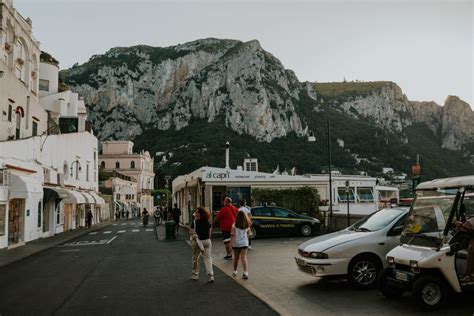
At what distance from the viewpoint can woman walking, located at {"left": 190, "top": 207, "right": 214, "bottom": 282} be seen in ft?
35.1

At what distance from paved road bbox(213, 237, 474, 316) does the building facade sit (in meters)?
90.9

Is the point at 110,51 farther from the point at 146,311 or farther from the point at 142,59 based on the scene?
the point at 146,311

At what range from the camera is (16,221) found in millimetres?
23734

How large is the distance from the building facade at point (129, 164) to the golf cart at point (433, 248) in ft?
309

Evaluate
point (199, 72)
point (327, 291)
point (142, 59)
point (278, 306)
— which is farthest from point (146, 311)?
point (142, 59)

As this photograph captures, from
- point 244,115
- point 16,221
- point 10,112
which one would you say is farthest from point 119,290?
point 244,115

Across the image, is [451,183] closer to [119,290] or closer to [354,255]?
[354,255]

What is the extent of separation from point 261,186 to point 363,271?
65.2 ft

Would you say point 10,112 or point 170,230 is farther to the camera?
point 10,112

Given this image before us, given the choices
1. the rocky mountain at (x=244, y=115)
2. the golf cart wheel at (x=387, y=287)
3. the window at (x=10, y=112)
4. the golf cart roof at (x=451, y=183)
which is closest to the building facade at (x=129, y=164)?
the rocky mountain at (x=244, y=115)

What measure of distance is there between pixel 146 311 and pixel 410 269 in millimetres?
4463

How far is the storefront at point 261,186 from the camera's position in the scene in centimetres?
2850

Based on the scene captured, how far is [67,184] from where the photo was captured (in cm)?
3725

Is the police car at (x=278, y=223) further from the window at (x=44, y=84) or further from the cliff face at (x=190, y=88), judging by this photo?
the cliff face at (x=190, y=88)
